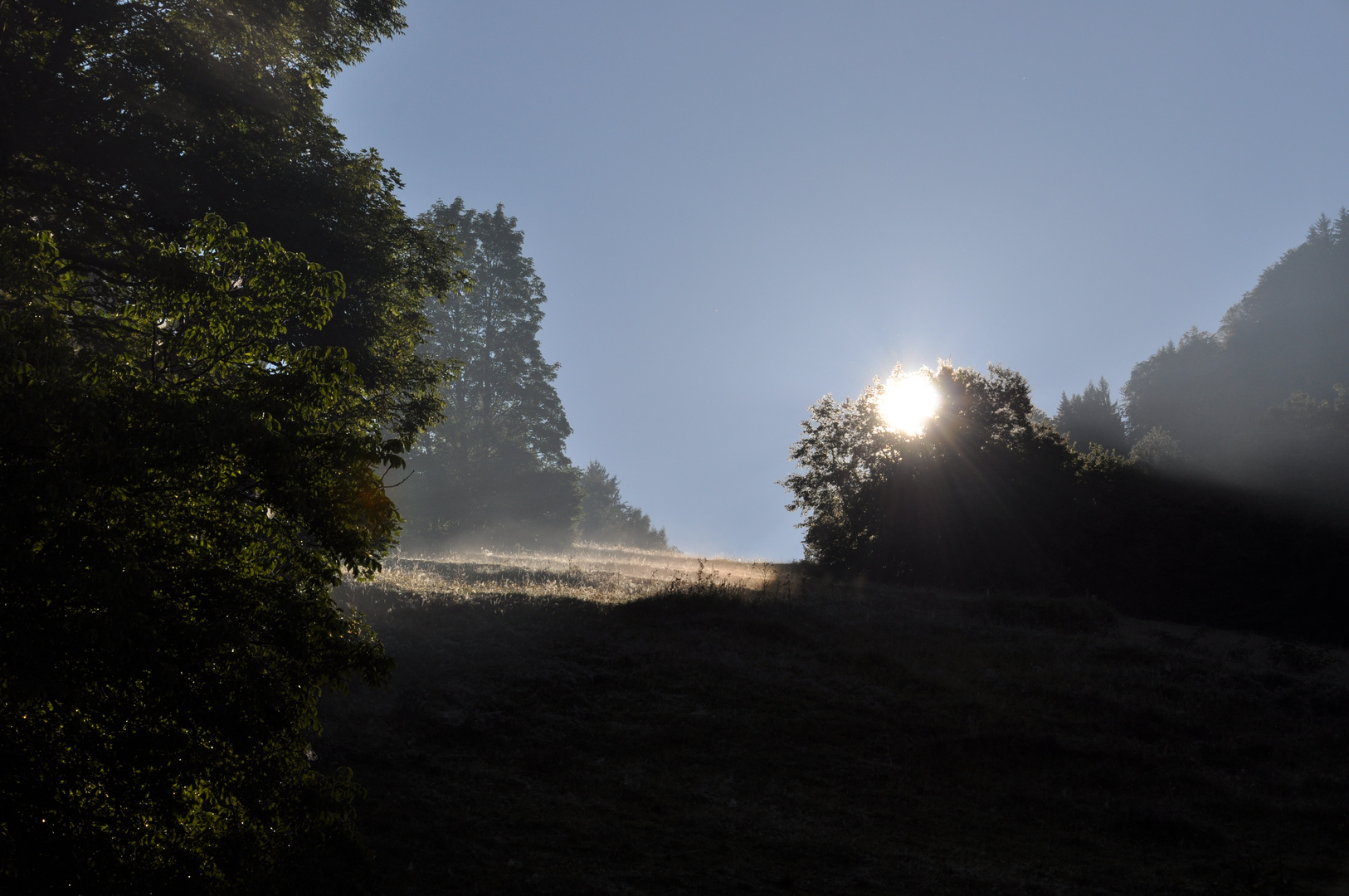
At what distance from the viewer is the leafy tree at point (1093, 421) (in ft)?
206

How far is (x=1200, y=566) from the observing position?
2988cm

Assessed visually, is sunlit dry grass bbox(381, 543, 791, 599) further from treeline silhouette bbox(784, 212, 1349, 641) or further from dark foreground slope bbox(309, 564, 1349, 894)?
treeline silhouette bbox(784, 212, 1349, 641)

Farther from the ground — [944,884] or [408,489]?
[408,489]

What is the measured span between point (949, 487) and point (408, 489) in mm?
30384

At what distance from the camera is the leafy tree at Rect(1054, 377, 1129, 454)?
206ft

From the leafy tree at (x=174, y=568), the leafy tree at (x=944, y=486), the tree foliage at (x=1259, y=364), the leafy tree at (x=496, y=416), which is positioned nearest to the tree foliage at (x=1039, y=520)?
the leafy tree at (x=944, y=486)

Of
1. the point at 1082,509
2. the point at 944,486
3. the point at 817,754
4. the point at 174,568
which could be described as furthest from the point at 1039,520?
the point at 174,568

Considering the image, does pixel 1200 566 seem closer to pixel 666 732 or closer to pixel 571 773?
pixel 666 732

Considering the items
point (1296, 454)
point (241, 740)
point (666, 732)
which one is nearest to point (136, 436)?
point (241, 740)

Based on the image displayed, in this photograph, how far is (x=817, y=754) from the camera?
13.5m

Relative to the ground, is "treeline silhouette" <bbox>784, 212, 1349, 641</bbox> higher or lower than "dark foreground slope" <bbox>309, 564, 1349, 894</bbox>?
higher

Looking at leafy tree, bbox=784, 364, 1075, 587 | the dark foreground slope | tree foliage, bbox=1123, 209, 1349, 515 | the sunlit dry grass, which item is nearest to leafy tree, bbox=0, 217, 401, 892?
the dark foreground slope

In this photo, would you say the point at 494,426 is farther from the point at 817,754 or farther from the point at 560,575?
the point at 817,754

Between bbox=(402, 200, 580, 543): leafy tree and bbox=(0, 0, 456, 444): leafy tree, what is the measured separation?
3174 centimetres
